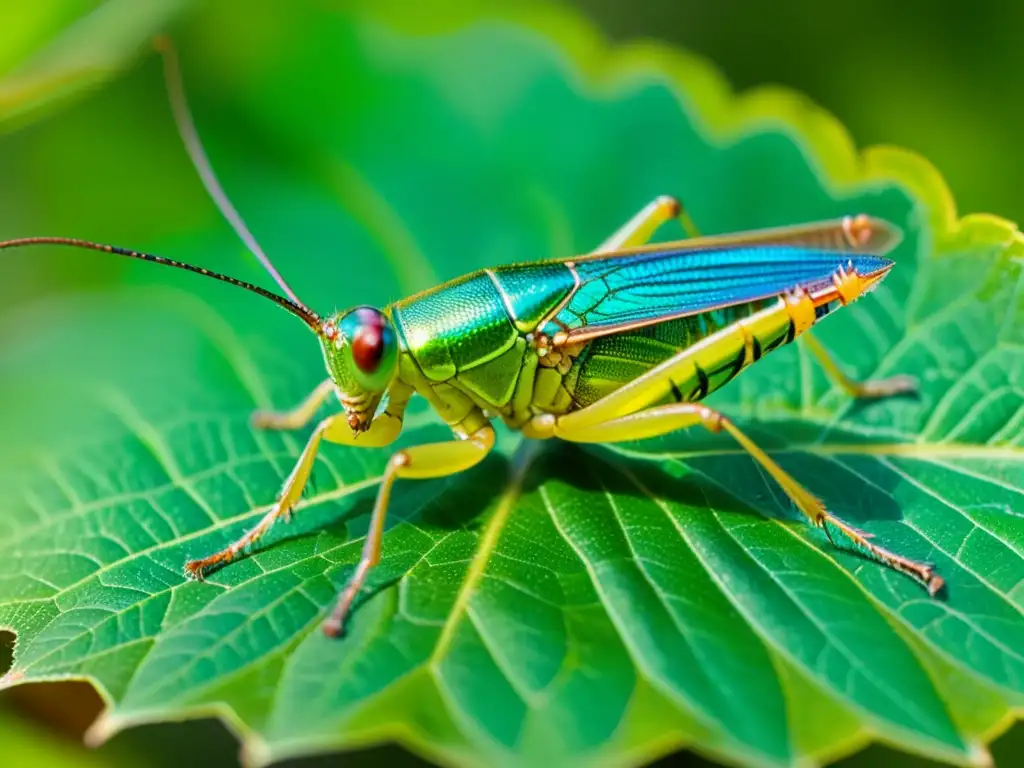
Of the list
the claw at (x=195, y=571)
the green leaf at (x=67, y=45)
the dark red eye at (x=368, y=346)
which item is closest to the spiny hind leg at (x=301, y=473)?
the claw at (x=195, y=571)

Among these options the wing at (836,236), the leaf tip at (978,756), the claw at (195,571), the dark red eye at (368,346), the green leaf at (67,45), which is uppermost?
the green leaf at (67,45)

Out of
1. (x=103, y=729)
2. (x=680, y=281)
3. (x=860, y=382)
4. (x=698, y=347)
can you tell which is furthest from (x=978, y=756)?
(x=103, y=729)

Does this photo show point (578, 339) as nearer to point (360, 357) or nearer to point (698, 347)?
point (698, 347)

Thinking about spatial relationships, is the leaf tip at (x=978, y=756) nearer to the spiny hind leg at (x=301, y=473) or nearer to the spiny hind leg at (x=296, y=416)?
the spiny hind leg at (x=301, y=473)

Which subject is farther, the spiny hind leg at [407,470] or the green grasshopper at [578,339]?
the green grasshopper at [578,339]

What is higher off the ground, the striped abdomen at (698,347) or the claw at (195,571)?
the striped abdomen at (698,347)

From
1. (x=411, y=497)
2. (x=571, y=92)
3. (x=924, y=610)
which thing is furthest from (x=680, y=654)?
(x=571, y=92)
